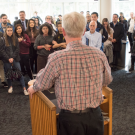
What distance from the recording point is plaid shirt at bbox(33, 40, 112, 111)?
1.46m

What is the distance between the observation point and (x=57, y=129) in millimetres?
1665

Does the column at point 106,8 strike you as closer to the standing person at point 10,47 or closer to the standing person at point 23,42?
the standing person at point 23,42

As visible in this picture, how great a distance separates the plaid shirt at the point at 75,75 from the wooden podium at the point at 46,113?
0.20 meters

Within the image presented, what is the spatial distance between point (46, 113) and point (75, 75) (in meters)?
0.49

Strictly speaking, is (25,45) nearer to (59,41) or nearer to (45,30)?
(45,30)

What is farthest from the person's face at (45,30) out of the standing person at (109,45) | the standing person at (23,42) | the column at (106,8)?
the column at (106,8)

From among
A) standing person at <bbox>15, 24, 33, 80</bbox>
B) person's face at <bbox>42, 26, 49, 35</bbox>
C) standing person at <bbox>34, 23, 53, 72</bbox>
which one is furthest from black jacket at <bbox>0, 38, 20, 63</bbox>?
person's face at <bbox>42, 26, 49, 35</bbox>

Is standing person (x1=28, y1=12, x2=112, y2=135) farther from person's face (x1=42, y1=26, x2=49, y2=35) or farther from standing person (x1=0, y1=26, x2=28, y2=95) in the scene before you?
person's face (x1=42, y1=26, x2=49, y2=35)

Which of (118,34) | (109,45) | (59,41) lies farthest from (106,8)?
(59,41)

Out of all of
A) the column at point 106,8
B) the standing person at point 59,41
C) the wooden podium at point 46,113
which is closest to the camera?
the wooden podium at point 46,113

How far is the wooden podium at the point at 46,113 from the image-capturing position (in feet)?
5.39

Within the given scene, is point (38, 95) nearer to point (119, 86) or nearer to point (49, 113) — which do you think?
point (49, 113)

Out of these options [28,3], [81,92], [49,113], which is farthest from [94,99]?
[28,3]

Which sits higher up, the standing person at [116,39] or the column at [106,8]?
the column at [106,8]
